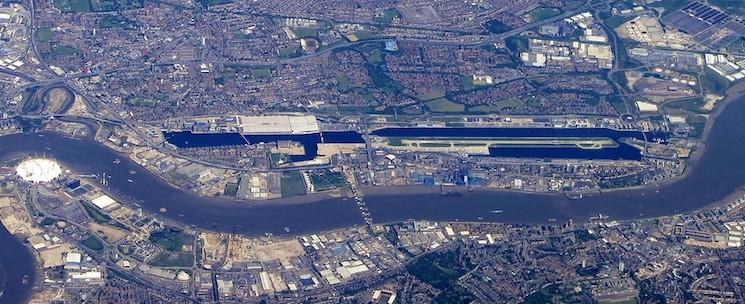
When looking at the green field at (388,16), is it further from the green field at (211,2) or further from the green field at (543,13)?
the green field at (211,2)

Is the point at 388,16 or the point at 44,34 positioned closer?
the point at 44,34

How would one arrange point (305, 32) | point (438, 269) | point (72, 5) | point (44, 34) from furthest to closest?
point (72, 5), point (305, 32), point (44, 34), point (438, 269)

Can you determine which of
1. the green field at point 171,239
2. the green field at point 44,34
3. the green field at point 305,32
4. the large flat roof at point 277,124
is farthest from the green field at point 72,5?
the green field at point 171,239

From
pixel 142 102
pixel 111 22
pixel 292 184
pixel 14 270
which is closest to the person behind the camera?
pixel 14 270

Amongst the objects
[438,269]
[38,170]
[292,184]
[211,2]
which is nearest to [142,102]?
[38,170]

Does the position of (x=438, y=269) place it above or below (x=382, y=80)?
below

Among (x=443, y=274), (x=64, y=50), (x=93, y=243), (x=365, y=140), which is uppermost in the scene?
(x=64, y=50)

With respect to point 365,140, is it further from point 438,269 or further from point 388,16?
point 388,16
